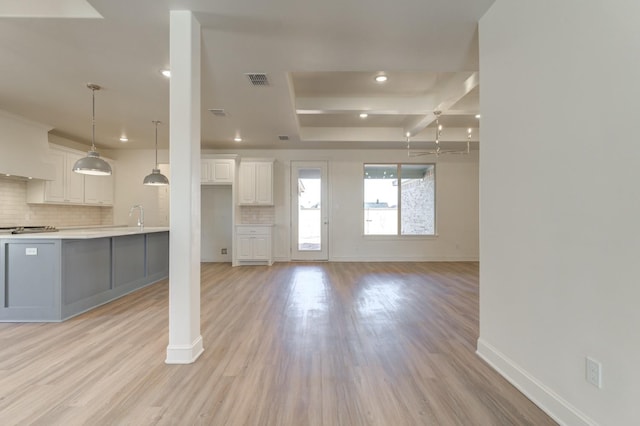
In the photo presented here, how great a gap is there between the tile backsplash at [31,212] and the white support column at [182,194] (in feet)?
16.1

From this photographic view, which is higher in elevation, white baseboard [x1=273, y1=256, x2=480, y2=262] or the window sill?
the window sill

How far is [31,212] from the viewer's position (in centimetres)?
550

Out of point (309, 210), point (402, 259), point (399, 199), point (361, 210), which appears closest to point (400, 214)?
point (399, 199)

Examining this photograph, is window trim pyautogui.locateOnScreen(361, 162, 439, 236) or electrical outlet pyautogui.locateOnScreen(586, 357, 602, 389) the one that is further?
window trim pyautogui.locateOnScreen(361, 162, 439, 236)

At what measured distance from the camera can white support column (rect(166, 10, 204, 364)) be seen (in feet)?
7.59

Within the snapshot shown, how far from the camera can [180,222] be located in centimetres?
233

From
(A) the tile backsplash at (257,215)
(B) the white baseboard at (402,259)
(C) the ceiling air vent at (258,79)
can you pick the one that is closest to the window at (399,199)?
(B) the white baseboard at (402,259)

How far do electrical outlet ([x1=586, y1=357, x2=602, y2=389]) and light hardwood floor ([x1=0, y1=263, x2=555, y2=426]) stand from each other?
1.24 ft

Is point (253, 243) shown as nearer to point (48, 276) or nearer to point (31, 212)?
point (48, 276)

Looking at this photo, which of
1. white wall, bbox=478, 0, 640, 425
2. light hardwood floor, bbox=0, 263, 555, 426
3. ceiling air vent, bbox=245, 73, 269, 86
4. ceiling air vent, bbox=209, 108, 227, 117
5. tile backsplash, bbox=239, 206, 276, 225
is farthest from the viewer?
tile backsplash, bbox=239, 206, 276, 225

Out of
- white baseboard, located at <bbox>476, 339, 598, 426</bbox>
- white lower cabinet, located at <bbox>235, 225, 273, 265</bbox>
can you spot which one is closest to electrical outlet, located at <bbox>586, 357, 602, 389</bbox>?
white baseboard, located at <bbox>476, 339, 598, 426</bbox>

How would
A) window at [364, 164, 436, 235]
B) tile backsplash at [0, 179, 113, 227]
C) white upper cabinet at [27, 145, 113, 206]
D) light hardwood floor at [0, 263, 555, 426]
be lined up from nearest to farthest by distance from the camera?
light hardwood floor at [0, 263, 555, 426] < tile backsplash at [0, 179, 113, 227] < white upper cabinet at [27, 145, 113, 206] < window at [364, 164, 436, 235]

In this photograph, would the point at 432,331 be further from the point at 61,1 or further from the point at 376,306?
the point at 61,1

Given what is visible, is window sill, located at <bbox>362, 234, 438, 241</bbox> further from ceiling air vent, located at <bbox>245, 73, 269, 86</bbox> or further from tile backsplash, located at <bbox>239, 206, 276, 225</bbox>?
ceiling air vent, located at <bbox>245, 73, 269, 86</bbox>
